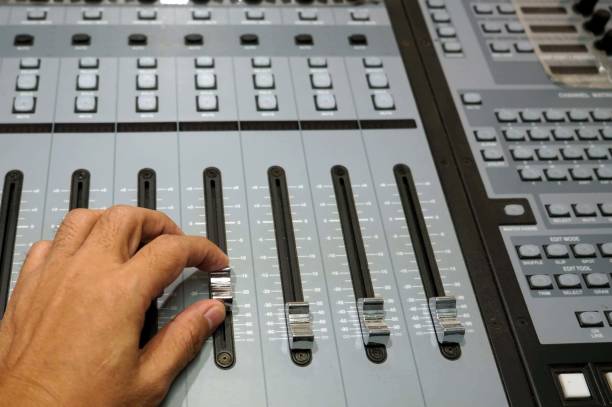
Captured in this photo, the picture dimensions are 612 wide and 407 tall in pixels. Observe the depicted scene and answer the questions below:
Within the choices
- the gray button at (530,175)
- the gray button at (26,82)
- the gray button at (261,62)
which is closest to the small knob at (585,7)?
the gray button at (530,175)

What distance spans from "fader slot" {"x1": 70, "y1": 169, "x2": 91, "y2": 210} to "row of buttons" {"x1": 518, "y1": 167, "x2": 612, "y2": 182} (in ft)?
4.19

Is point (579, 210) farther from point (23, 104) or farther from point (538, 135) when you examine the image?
point (23, 104)

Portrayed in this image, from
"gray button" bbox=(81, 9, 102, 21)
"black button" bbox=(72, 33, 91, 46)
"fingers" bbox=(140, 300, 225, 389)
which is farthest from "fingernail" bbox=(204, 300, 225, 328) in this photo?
"gray button" bbox=(81, 9, 102, 21)

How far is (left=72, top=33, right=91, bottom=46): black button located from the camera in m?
2.34

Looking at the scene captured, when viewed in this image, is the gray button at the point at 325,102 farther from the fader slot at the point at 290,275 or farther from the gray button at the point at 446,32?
the gray button at the point at 446,32

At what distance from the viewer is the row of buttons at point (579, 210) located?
2.03 m

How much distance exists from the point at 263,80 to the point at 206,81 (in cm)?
18

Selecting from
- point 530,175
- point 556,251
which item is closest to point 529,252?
point 556,251

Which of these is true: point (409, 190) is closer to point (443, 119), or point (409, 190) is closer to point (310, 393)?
point (443, 119)

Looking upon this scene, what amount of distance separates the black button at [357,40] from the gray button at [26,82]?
1066 mm

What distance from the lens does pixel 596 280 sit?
1868 mm

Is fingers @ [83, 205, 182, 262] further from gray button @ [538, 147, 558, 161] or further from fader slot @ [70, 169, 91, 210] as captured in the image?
gray button @ [538, 147, 558, 161]

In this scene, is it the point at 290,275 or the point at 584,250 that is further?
the point at 584,250

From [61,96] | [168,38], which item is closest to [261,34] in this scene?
[168,38]
